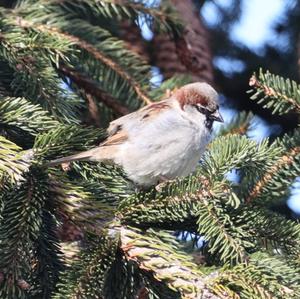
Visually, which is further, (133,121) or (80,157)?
(133,121)

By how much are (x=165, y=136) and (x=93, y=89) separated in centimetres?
53

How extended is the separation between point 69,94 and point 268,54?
1.89 m

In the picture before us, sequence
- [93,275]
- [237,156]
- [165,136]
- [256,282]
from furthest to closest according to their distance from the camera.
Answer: [165,136]
[237,156]
[93,275]
[256,282]

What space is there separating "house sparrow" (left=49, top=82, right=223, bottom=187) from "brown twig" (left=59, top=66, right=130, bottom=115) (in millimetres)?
327

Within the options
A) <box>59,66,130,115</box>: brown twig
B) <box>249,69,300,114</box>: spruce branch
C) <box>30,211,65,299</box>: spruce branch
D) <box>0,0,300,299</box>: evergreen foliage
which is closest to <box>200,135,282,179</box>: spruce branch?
<box>0,0,300,299</box>: evergreen foliage

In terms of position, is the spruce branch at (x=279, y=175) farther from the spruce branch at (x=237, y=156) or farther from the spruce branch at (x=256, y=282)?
the spruce branch at (x=256, y=282)

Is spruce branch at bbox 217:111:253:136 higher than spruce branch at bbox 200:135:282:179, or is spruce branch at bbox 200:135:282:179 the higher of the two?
spruce branch at bbox 200:135:282:179

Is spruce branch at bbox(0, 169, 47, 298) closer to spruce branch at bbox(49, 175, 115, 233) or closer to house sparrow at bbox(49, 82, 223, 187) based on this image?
spruce branch at bbox(49, 175, 115, 233)

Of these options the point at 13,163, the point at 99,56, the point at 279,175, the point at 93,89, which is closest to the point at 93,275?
the point at 13,163

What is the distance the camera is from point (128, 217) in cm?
227

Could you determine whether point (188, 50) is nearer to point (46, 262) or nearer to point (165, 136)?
point (165, 136)

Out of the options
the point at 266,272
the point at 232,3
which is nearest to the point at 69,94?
the point at 266,272

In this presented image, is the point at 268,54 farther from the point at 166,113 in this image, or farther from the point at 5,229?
the point at 5,229

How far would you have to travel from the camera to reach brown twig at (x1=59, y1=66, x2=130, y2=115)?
3410 mm
